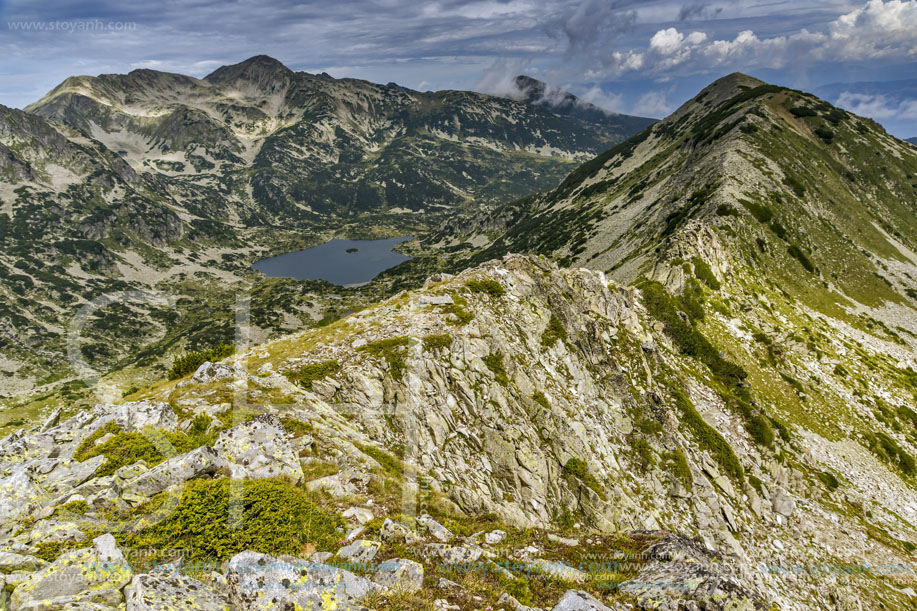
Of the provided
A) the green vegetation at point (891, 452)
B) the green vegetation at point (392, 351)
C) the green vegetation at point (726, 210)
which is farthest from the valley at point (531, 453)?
the green vegetation at point (726, 210)

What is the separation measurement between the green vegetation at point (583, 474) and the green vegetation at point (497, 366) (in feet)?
23.0

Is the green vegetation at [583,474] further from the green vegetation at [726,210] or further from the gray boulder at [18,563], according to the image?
Answer: the green vegetation at [726,210]

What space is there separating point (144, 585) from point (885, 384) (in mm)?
74437

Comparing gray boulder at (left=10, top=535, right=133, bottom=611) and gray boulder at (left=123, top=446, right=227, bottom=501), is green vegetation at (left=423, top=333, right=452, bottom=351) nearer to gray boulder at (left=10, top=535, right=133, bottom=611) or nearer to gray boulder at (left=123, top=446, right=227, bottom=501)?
gray boulder at (left=123, top=446, right=227, bottom=501)

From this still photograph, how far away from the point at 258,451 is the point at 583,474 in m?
21.2

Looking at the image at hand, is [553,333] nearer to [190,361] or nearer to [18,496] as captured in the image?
[190,361]

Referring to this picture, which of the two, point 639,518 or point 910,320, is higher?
point 910,320

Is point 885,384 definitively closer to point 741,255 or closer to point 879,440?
point 879,440

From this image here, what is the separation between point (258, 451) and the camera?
49.3 feet

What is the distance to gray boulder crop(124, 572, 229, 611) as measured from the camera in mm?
7626

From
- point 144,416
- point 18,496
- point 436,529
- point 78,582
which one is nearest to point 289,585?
point 78,582

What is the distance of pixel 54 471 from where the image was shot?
13141 mm

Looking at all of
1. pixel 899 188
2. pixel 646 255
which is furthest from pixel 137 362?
pixel 899 188

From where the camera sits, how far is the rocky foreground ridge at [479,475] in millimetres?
9859
